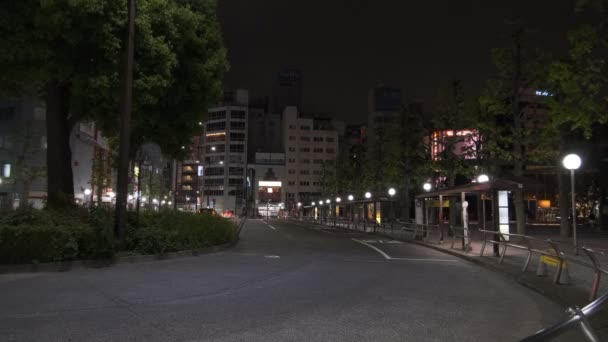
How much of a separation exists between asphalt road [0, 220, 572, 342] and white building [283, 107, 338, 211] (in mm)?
134573

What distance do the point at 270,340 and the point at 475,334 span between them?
286 cm

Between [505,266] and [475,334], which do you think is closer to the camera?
[475,334]

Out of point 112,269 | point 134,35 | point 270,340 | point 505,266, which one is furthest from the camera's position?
point 134,35

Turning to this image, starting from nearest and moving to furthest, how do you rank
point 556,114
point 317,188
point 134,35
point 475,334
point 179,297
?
point 475,334 < point 179,297 < point 556,114 < point 134,35 < point 317,188

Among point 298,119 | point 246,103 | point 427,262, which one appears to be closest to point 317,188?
point 298,119

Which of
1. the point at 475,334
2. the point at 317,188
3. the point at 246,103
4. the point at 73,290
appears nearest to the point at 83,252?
the point at 73,290

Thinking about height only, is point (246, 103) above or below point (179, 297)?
above

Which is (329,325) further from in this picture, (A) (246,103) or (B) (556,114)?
(A) (246,103)

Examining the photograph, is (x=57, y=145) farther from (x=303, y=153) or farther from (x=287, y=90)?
(x=287, y=90)

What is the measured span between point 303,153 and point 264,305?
14169 cm

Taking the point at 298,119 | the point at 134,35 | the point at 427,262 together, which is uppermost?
the point at 298,119

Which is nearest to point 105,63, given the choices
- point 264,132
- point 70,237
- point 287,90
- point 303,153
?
point 70,237

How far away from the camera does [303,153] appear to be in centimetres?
15000

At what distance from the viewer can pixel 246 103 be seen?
514ft
